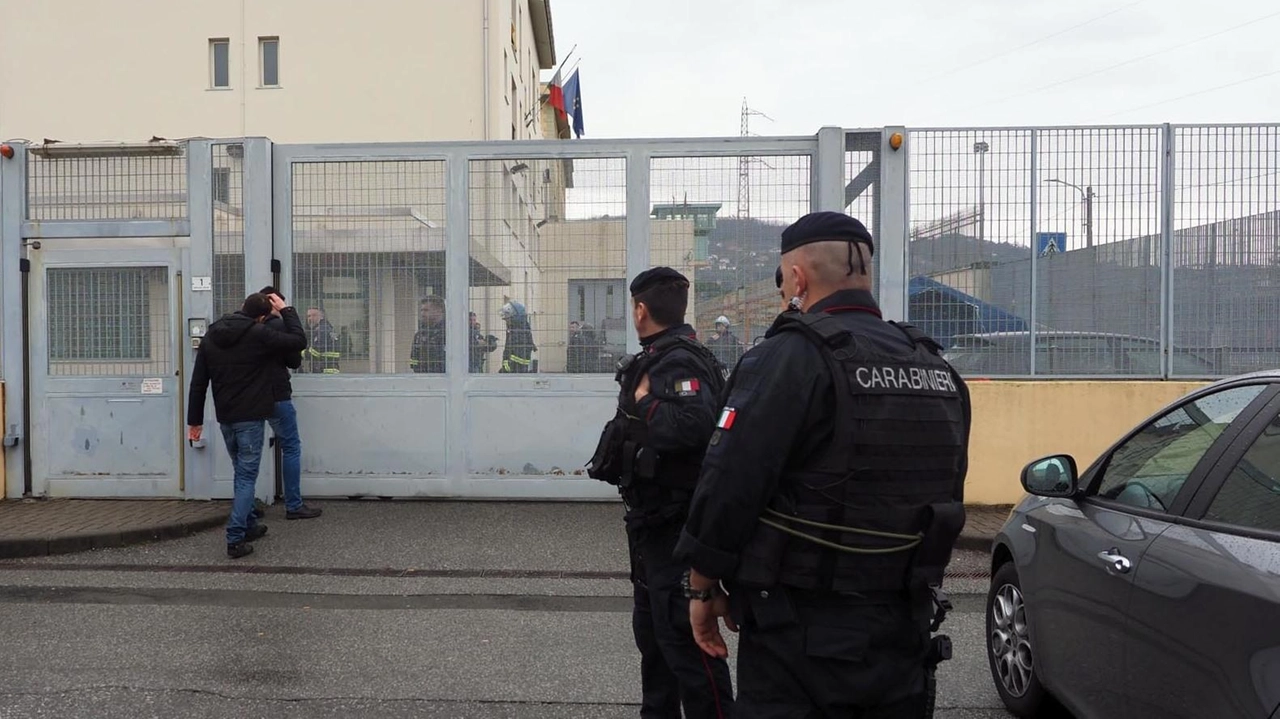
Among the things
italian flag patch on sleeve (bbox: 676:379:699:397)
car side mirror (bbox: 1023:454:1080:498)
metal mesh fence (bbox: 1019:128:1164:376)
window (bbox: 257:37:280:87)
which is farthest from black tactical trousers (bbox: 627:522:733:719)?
window (bbox: 257:37:280:87)

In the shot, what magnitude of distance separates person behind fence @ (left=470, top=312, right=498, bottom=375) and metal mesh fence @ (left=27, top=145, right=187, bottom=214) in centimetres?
277

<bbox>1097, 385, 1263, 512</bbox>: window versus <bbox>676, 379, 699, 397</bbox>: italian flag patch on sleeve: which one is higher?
<bbox>676, 379, 699, 397</bbox>: italian flag patch on sleeve

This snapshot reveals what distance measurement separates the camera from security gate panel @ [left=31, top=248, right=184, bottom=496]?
8250 mm

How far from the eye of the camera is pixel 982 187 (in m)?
7.93

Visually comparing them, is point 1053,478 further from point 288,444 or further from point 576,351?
point 288,444

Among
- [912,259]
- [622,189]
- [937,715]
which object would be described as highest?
[622,189]

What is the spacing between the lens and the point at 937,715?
13.4 feet

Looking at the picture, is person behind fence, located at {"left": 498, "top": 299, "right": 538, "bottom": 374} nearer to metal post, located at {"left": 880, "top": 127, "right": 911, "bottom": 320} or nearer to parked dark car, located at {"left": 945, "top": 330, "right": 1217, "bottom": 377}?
metal post, located at {"left": 880, "top": 127, "right": 911, "bottom": 320}

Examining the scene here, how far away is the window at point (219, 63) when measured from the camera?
24.8m

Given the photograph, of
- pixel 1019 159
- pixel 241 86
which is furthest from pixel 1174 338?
pixel 241 86

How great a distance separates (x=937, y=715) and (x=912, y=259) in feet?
15.5

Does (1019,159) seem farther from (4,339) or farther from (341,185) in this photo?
(4,339)

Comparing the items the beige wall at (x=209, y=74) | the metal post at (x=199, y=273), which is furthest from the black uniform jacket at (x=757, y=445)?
the beige wall at (x=209, y=74)

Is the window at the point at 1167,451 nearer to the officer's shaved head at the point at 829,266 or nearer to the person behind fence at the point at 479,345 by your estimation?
the officer's shaved head at the point at 829,266
